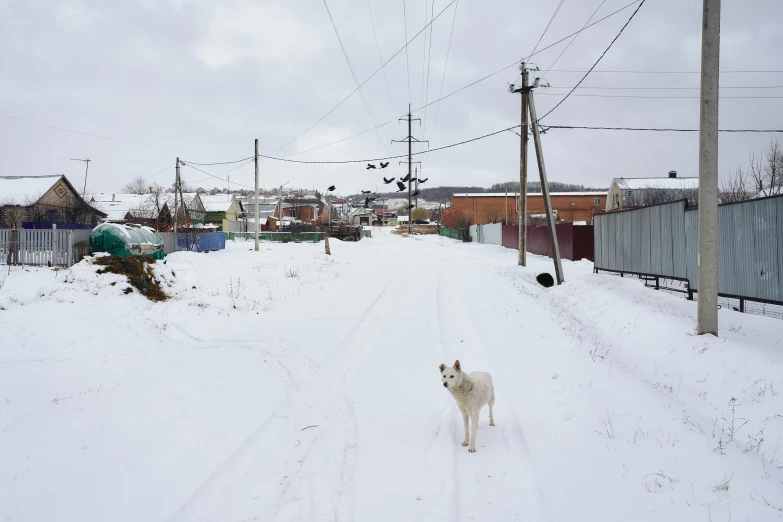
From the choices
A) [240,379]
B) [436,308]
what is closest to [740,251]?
[436,308]

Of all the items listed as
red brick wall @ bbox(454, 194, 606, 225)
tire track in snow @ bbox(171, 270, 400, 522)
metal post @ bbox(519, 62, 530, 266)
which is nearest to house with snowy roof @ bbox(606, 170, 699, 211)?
red brick wall @ bbox(454, 194, 606, 225)

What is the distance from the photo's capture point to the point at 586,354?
27.4ft

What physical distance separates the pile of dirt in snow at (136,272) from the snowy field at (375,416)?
4.71ft

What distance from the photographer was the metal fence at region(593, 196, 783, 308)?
9664 mm

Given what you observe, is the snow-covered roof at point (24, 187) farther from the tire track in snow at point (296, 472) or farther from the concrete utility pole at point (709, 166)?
the concrete utility pole at point (709, 166)

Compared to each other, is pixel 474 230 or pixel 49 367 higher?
pixel 474 230

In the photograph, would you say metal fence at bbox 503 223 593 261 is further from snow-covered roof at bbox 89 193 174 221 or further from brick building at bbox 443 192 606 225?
brick building at bbox 443 192 606 225

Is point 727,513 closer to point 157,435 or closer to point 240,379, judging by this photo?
point 157,435

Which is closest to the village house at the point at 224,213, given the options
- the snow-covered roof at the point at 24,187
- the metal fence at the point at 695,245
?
the snow-covered roof at the point at 24,187

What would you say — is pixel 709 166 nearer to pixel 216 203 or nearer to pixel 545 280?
pixel 545 280

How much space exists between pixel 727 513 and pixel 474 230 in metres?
56.9

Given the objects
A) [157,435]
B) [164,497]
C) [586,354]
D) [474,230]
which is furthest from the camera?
[474,230]

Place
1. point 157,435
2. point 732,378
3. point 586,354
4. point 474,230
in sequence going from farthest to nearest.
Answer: point 474,230 → point 586,354 → point 732,378 → point 157,435

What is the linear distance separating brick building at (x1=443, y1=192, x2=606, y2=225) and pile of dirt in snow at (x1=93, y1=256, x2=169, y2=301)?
77417mm
